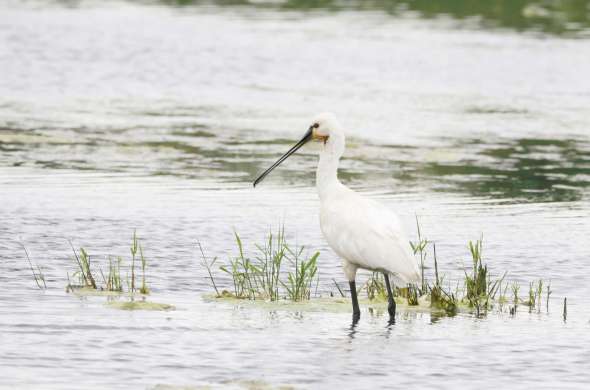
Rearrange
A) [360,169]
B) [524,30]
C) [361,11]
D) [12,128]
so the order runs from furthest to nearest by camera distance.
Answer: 1. [361,11]
2. [524,30]
3. [12,128]
4. [360,169]

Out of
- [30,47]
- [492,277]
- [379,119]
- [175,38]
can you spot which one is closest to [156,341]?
[492,277]

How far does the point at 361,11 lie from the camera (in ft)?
159

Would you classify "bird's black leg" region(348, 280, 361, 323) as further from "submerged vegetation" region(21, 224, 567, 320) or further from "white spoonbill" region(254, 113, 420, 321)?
"submerged vegetation" region(21, 224, 567, 320)

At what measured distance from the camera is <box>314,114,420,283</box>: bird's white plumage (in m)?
10.5

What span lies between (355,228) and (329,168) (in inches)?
31.7

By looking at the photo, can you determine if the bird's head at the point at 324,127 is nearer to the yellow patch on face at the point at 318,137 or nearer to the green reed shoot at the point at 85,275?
the yellow patch on face at the point at 318,137

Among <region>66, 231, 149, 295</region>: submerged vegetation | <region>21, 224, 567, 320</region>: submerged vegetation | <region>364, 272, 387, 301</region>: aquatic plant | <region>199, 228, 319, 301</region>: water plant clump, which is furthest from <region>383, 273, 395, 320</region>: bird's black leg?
<region>66, 231, 149, 295</region>: submerged vegetation

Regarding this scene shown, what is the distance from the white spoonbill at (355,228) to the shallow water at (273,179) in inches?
16.5

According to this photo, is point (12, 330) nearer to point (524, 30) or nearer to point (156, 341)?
point (156, 341)

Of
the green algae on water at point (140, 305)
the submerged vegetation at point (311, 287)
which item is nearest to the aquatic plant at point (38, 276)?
the submerged vegetation at point (311, 287)

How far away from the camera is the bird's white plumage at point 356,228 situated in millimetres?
10453

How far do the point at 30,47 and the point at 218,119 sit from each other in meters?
12.3

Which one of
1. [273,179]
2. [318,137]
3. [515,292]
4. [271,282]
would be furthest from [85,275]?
[273,179]

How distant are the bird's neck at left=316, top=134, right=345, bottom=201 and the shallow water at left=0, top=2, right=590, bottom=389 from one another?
0.91m
